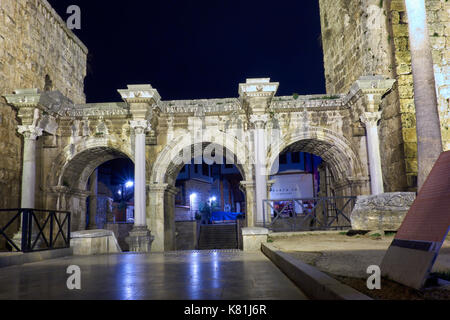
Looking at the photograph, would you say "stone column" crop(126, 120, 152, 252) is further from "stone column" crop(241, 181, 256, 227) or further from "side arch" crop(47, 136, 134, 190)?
"stone column" crop(241, 181, 256, 227)

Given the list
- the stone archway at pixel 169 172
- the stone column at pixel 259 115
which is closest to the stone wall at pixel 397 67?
the stone column at pixel 259 115

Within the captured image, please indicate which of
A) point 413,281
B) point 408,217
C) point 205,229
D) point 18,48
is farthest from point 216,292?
point 205,229

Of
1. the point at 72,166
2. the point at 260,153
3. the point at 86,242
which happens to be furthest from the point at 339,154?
the point at 72,166

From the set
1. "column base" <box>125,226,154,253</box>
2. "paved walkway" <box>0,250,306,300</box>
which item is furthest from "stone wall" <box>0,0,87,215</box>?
"paved walkway" <box>0,250,306,300</box>

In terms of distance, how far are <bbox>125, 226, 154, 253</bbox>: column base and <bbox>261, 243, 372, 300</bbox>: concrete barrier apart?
7010mm

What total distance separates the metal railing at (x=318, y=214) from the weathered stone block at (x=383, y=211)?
49.0 inches

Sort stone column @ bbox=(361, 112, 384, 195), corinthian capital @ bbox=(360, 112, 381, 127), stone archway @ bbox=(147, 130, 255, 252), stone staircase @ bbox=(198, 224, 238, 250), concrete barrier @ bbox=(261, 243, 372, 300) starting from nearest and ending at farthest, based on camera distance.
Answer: concrete barrier @ bbox=(261, 243, 372, 300) → stone column @ bbox=(361, 112, 384, 195) → corinthian capital @ bbox=(360, 112, 381, 127) → stone archway @ bbox=(147, 130, 255, 252) → stone staircase @ bbox=(198, 224, 238, 250)

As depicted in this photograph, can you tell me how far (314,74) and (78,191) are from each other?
44087 mm

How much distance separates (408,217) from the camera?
3.32m

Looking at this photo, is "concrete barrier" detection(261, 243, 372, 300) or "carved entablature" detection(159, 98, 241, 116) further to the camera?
"carved entablature" detection(159, 98, 241, 116)

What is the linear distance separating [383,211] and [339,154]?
4.92 metres

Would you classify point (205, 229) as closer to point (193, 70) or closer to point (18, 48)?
point (18, 48)

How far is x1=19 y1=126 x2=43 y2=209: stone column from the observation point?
10.6 meters

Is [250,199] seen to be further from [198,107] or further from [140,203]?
[198,107]
